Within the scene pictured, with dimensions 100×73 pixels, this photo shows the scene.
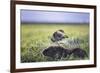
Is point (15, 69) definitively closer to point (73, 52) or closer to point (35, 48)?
point (35, 48)

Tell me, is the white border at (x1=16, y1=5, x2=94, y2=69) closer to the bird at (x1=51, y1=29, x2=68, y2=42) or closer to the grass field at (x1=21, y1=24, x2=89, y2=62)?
the grass field at (x1=21, y1=24, x2=89, y2=62)

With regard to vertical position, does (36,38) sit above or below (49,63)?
above

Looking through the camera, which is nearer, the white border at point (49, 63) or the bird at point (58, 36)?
the white border at point (49, 63)

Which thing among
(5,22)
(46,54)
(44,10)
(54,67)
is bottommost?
(54,67)

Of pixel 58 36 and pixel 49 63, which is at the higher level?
pixel 58 36

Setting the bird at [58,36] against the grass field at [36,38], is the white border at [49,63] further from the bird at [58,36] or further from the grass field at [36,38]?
the bird at [58,36]

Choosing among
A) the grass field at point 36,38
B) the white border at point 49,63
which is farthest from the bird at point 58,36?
the white border at point 49,63

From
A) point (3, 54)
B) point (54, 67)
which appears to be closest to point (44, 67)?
point (54, 67)

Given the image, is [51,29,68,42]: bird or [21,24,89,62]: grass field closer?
[21,24,89,62]: grass field

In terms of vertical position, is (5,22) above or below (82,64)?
above

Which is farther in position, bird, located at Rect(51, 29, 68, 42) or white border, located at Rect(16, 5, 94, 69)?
bird, located at Rect(51, 29, 68, 42)

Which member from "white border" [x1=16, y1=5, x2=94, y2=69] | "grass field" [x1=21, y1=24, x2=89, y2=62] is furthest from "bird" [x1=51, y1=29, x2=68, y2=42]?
"white border" [x1=16, y1=5, x2=94, y2=69]
